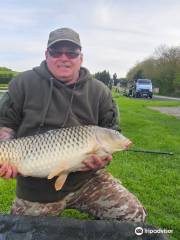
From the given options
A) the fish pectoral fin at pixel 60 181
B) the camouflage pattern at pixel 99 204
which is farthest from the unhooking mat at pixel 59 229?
the fish pectoral fin at pixel 60 181

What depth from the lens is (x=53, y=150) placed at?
122 inches

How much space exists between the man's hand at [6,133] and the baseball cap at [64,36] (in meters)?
0.68

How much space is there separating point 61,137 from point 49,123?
402 mm

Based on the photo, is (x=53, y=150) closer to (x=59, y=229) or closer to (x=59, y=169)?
(x=59, y=169)

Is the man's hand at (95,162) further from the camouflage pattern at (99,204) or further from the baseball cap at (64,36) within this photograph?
the baseball cap at (64,36)

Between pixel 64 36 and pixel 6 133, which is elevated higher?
pixel 64 36

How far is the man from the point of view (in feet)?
11.4

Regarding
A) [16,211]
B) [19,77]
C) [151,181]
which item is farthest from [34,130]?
[151,181]

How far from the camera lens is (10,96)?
3521mm

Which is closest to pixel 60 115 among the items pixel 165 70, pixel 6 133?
pixel 6 133

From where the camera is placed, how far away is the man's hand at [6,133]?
3.43 m

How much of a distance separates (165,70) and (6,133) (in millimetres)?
61581

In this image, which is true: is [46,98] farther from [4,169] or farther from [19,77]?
[4,169]

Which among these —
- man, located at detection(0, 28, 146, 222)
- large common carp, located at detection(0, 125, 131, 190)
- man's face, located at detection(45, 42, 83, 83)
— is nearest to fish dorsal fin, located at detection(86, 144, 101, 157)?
large common carp, located at detection(0, 125, 131, 190)
